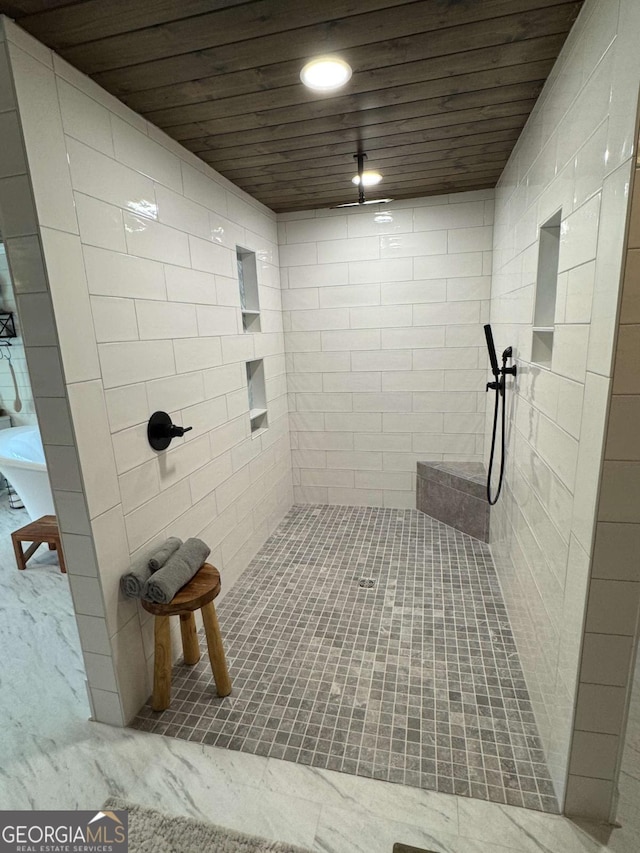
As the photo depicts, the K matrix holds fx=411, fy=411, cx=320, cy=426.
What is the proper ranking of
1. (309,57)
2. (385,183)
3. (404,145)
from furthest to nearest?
1. (385,183)
2. (404,145)
3. (309,57)

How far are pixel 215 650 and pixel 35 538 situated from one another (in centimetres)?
168

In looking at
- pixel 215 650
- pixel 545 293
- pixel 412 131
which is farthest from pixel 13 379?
pixel 545 293

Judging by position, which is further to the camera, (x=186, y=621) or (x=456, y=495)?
(x=456, y=495)

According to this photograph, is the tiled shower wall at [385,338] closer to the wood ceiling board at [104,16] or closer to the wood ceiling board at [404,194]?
the wood ceiling board at [404,194]

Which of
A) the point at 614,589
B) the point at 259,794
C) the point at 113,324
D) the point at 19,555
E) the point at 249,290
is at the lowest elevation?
the point at 259,794

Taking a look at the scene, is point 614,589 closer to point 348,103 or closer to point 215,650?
point 215,650

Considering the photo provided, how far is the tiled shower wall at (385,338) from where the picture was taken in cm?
287

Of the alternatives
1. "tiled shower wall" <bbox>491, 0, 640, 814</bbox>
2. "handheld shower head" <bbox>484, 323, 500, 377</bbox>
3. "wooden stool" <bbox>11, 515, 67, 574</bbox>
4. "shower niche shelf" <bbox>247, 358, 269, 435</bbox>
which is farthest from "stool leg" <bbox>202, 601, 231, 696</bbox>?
"handheld shower head" <bbox>484, 323, 500, 377</bbox>

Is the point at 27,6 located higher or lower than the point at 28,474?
higher

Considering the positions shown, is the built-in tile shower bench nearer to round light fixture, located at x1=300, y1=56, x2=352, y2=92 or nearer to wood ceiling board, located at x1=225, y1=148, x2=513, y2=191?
wood ceiling board, located at x1=225, y1=148, x2=513, y2=191

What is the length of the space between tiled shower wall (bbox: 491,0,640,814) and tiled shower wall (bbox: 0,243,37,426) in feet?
13.5

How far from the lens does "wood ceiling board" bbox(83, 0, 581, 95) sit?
45.8 inches

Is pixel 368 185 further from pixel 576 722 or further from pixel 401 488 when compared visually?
pixel 576 722

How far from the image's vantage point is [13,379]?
12.6 ft
